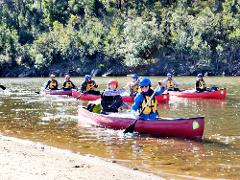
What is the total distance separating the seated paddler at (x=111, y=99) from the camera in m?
17.5

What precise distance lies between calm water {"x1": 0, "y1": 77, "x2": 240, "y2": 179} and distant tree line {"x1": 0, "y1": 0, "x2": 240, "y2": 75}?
156 ft

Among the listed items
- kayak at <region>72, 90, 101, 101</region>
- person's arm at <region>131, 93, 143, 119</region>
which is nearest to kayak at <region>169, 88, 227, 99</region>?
kayak at <region>72, 90, 101, 101</region>

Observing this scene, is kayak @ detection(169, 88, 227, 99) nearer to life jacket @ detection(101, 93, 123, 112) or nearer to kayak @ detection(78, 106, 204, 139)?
life jacket @ detection(101, 93, 123, 112)

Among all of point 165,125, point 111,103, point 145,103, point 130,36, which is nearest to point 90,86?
point 111,103

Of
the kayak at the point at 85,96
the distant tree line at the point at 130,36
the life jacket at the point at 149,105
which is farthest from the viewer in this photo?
the distant tree line at the point at 130,36

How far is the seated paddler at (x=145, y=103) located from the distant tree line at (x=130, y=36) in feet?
175

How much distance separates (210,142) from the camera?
1384 cm

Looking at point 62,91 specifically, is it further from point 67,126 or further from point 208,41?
point 208,41

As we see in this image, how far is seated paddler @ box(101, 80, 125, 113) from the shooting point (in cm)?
1745

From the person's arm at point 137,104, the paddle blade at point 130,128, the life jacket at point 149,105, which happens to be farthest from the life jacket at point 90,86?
the life jacket at point 149,105

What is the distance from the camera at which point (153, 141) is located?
46.6 feet

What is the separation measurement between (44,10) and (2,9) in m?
12.4

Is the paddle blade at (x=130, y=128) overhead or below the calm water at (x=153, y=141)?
overhead

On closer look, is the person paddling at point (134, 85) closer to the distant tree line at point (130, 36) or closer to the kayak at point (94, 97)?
the kayak at point (94, 97)
